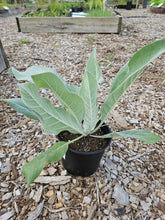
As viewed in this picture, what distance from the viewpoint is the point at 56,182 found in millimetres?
999

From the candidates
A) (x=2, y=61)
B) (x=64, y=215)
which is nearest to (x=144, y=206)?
(x=64, y=215)

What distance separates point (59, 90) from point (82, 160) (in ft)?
1.56

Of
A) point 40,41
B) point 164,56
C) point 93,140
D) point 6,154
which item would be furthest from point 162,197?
point 40,41

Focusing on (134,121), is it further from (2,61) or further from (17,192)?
(2,61)

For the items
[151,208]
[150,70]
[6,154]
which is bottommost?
[151,208]

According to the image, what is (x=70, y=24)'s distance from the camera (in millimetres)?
3408

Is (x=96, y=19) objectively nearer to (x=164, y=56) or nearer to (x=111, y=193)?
(x=164, y=56)

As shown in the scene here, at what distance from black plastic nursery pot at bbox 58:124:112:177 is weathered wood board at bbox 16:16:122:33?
3029 millimetres

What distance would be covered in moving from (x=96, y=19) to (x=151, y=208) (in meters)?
3.36

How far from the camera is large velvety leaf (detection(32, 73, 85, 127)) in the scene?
496 millimetres

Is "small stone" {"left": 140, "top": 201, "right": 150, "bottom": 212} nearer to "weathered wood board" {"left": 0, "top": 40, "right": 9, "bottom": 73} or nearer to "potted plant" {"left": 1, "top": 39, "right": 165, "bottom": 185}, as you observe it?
"potted plant" {"left": 1, "top": 39, "right": 165, "bottom": 185}

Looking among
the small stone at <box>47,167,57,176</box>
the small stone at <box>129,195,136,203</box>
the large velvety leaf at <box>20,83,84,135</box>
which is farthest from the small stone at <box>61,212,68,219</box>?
the large velvety leaf at <box>20,83,84,135</box>

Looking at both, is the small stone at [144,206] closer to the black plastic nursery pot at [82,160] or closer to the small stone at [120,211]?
the small stone at [120,211]

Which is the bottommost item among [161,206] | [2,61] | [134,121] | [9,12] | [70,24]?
[161,206]
